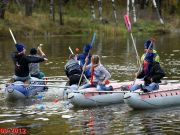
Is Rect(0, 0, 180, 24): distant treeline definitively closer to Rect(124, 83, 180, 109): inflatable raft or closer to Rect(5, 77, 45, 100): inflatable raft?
Rect(5, 77, 45, 100): inflatable raft

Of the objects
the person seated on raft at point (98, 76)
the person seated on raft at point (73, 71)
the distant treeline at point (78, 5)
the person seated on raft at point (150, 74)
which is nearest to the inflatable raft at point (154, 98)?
the person seated on raft at point (150, 74)

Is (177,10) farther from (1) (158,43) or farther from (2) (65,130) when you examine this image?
(2) (65,130)

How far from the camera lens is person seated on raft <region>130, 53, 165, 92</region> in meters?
15.9

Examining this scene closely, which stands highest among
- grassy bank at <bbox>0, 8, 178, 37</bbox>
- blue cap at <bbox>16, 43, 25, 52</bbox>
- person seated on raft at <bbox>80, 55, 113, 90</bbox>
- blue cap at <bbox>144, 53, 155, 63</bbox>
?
grassy bank at <bbox>0, 8, 178, 37</bbox>

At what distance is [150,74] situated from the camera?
16047 millimetres

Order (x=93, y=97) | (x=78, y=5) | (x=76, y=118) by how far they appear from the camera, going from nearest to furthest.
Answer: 1. (x=76, y=118)
2. (x=93, y=97)
3. (x=78, y=5)

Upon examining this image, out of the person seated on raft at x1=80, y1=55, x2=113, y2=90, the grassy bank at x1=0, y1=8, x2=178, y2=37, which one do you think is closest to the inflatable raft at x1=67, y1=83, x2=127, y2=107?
the person seated on raft at x1=80, y1=55, x2=113, y2=90

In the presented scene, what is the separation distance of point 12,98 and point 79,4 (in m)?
48.7

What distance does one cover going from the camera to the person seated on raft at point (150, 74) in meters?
15.9

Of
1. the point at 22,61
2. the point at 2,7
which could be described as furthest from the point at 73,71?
the point at 2,7

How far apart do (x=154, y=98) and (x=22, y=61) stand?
16.5 feet

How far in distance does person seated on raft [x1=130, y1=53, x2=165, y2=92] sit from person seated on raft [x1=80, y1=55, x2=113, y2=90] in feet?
3.23

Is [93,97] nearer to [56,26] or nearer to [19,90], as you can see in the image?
[19,90]

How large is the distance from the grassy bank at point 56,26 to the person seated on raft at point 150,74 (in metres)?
36.8
